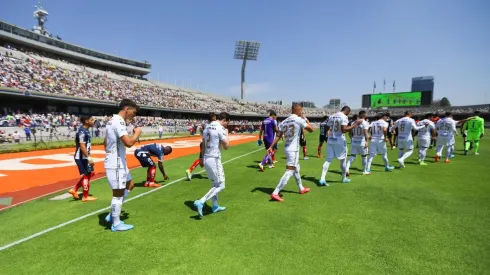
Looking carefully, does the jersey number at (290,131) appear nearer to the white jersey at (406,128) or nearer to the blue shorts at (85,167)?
the blue shorts at (85,167)

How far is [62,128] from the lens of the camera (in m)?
24.8

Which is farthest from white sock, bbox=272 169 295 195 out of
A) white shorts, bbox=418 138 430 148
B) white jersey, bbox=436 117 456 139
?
white jersey, bbox=436 117 456 139

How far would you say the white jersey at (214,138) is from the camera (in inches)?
204

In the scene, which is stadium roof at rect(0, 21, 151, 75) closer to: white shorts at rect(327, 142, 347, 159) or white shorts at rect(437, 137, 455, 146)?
white shorts at rect(327, 142, 347, 159)

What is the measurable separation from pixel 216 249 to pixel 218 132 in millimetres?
2231

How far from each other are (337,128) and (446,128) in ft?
24.9

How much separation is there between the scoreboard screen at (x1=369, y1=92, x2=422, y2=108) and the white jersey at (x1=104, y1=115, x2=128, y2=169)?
238 ft

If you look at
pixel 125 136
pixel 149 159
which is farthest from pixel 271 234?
pixel 149 159

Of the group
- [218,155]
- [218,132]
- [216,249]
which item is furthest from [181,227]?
[218,132]

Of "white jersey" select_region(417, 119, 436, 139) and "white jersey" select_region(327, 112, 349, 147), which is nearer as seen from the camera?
"white jersey" select_region(327, 112, 349, 147)

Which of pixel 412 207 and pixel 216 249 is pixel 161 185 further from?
pixel 412 207

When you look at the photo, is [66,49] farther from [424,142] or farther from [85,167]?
[424,142]

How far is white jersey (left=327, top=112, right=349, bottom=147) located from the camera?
292 inches

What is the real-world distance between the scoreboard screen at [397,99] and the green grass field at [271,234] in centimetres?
6679
